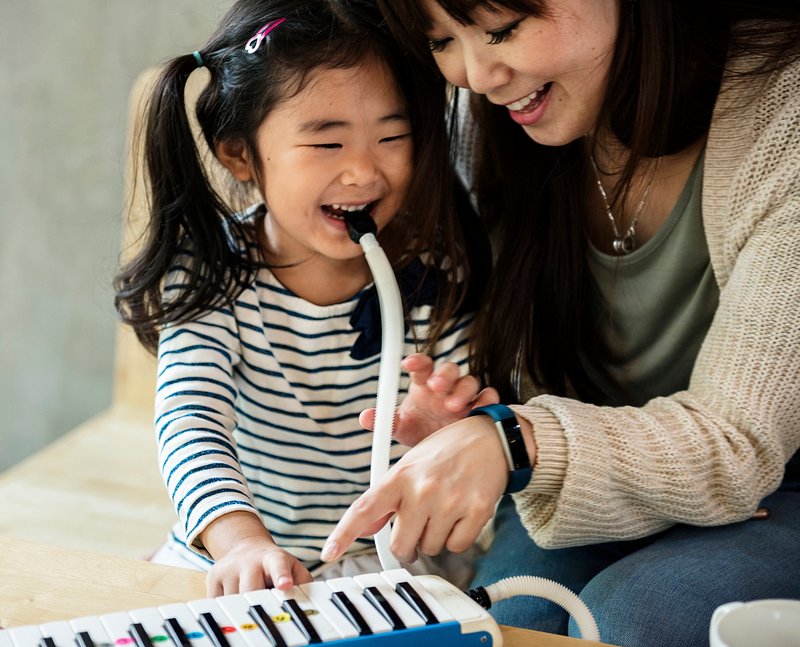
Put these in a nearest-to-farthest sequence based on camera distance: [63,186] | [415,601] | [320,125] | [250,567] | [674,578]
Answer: [415,601], [250,567], [674,578], [320,125], [63,186]

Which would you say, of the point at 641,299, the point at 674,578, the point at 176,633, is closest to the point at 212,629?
the point at 176,633

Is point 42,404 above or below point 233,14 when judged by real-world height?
below

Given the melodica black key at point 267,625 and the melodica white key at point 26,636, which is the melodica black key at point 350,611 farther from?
the melodica white key at point 26,636

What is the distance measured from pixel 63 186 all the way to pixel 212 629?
172cm

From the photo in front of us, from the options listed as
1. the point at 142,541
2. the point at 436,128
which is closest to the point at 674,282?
the point at 436,128

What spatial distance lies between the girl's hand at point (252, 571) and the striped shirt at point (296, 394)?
1.10ft

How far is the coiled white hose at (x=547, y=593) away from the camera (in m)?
0.82

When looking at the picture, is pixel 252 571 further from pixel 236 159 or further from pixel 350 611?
pixel 236 159

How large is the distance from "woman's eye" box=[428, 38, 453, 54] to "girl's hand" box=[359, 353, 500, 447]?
0.31 metres

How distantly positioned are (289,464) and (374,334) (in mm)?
194

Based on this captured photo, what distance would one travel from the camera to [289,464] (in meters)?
1.26

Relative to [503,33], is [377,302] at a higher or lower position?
lower

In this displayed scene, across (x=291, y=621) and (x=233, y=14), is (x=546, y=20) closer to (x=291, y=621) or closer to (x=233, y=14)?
(x=233, y=14)

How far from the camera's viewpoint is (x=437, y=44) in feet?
3.36
